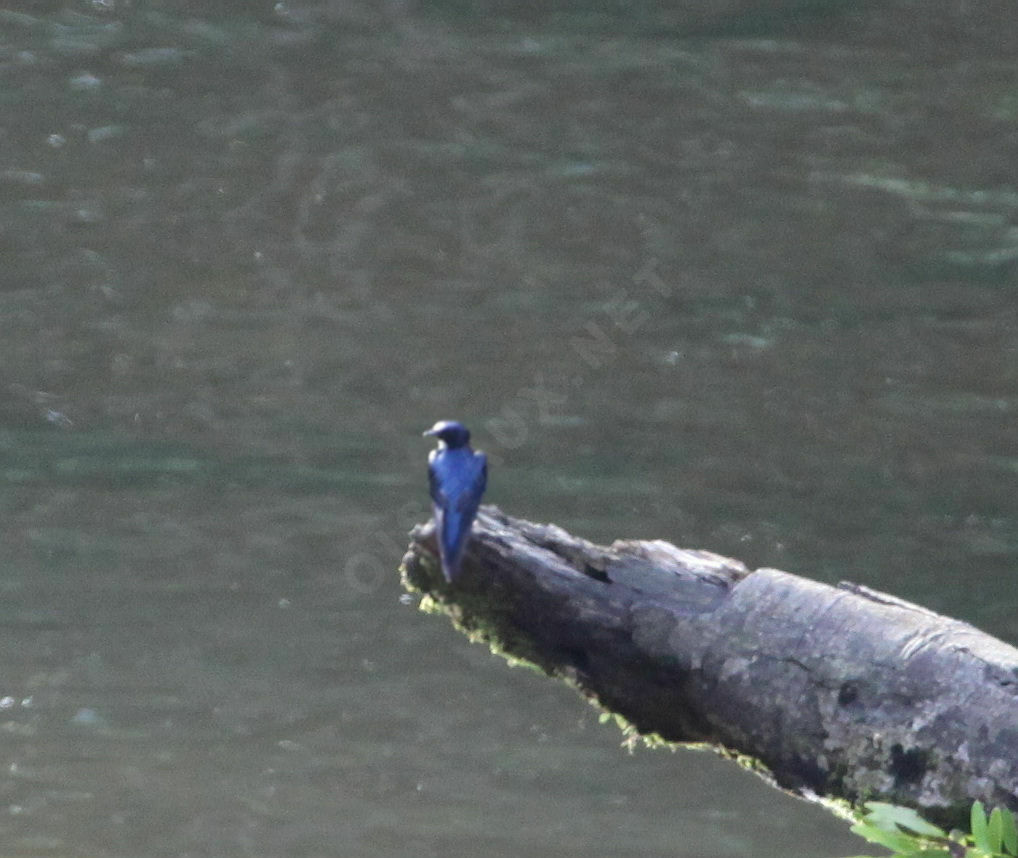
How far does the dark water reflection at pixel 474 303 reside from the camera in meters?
6.77

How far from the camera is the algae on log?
10.2 feet

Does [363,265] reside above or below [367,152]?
below

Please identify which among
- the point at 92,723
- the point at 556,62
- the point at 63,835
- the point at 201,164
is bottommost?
the point at 63,835

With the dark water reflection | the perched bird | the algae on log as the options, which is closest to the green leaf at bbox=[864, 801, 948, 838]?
the algae on log

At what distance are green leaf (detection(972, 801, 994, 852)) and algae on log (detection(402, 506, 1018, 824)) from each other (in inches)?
42.5

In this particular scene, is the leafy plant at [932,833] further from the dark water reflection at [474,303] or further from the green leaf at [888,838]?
the dark water reflection at [474,303]

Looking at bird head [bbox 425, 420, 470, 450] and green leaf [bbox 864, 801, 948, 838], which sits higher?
green leaf [bbox 864, 801, 948, 838]

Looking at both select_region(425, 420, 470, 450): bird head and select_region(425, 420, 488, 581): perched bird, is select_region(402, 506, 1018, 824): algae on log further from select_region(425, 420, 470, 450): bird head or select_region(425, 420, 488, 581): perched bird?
select_region(425, 420, 470, 450): bird head

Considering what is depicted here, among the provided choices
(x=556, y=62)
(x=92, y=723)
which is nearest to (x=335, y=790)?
(x=92, y=723)

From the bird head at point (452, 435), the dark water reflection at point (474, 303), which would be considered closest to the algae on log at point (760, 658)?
the bird head at point (452, 435)

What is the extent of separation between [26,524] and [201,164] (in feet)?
17.2

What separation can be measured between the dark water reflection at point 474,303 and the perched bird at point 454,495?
321 centimetres

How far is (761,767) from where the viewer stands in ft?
11.3

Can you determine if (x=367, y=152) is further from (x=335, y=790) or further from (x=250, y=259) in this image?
(x=335, y=790)
